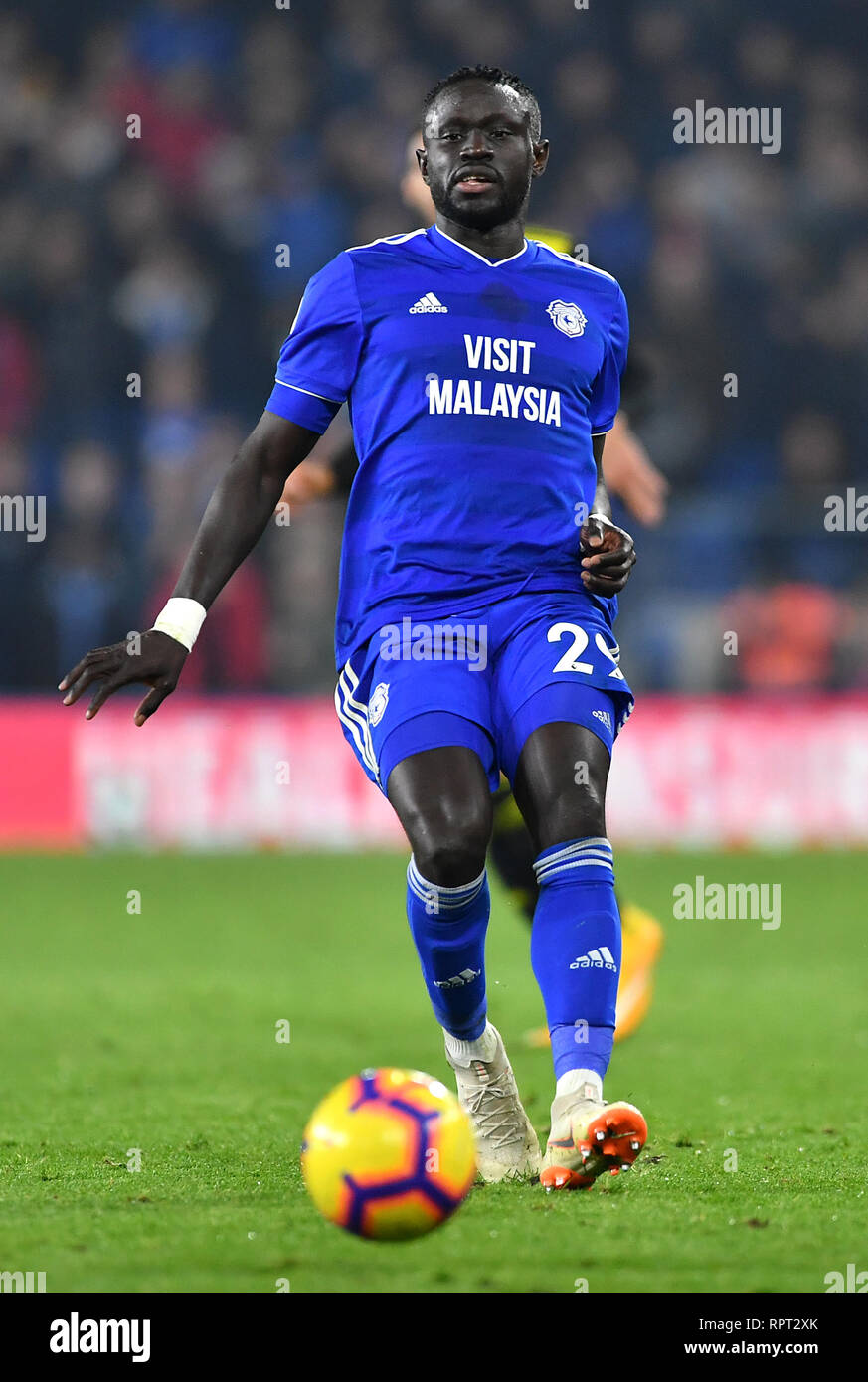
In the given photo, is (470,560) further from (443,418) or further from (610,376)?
(610,376)

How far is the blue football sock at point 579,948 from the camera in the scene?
12.7 ft

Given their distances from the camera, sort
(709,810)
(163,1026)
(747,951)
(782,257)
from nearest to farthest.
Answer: (163,1026) < (747,951) < (709,810) < (782,257)

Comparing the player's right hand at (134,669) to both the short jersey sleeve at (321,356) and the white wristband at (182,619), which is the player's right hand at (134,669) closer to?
the white wristband at (182,619)

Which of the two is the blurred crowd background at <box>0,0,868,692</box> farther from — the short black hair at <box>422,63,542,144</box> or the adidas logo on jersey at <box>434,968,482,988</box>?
the adidas logo on jersey at <box>434,968,482,988</box>

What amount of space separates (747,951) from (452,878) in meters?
4.82

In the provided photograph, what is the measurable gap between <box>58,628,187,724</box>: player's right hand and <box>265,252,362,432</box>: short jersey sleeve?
0.62 meters

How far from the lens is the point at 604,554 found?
13.6 feet

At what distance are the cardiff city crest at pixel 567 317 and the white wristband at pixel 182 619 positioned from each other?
3.44 ft

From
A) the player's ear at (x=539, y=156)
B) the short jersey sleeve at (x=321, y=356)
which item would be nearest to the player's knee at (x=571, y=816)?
the short jersey sleeve at (x=321, y=356)

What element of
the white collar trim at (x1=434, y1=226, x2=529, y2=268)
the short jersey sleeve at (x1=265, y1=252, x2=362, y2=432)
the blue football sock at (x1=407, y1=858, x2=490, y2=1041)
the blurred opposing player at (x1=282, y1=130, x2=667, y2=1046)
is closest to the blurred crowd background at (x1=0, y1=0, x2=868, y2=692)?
the blurred opposing player at (x1=282, y1=130, x2=667, y2=1046)
